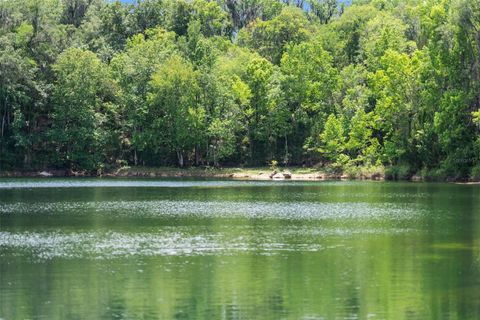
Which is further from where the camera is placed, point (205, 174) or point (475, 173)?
point (205, 174)

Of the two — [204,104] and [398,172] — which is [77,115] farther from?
[398,172]

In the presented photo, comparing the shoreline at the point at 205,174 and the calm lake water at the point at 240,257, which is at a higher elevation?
the shoreline at the point at 205,174

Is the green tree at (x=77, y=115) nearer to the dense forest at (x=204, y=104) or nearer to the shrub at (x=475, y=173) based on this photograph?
the dense forest at (x=204, y=104)

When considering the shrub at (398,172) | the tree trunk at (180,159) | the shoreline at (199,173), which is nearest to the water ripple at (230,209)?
the shrub at (398,172)

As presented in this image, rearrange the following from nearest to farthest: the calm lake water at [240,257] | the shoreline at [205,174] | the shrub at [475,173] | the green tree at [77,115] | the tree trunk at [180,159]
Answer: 1. the calm lake water at [240,257]
2. the shrub at [475,173]
3. the shoreline at [205,174]
4. the green tree at [77,115]
5. the tree trunk at [180,159]

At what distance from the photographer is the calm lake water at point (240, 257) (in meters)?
28.1

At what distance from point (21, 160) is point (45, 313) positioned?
87.8 m

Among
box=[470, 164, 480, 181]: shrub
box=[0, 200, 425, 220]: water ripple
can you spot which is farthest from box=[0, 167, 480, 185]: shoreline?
box=[0, 200, 425, 220]: water ripple

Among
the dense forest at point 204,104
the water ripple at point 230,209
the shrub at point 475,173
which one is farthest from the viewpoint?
the dense forest at point 204,104

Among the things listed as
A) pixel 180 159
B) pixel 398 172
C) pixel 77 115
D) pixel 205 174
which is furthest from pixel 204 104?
pixel 398 172

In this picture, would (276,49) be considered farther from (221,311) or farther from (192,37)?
(221,311)

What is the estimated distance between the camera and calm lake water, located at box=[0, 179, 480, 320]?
92.3 feet

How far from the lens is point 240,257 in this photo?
3881 cm

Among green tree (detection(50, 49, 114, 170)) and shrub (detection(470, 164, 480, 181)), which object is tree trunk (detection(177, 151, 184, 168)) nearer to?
green tree (detection(50, 49, 114, 170))
